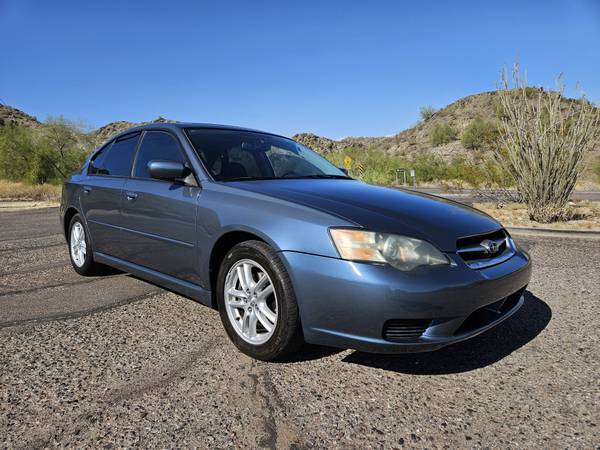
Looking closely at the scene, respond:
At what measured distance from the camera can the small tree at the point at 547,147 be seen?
8281 millimetres

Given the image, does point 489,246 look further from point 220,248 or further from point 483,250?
point 220,248

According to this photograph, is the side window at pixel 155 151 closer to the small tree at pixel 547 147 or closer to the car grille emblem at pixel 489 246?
the car grille emblem at pixel 489 246

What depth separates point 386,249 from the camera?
214cm

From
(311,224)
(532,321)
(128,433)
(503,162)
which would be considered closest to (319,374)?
(311,224)

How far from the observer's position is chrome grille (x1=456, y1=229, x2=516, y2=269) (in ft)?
7.67

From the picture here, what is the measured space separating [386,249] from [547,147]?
7.78 metres

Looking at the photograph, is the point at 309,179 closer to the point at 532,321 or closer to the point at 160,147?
the point at 160,147

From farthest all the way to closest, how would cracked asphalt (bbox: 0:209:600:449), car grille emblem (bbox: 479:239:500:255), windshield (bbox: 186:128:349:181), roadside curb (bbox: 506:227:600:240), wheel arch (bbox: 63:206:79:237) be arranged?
roadside curb (bbox: 506:227:600:240), wheel arch (bbox: 63:206:79:237), windshield (bbox: 186:128:349:181), car grille emblem (bbox: 479:239:500:255), cracked asphalt (bbox: 0:209:600:449)

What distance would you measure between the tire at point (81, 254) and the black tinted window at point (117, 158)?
0.62m

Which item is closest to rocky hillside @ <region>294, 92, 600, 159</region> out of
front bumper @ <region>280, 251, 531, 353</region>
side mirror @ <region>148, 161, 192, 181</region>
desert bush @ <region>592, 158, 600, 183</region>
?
desert bush @ <region>592, 158, 600, 183</region>

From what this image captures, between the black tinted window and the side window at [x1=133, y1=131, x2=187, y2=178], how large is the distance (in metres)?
0.18

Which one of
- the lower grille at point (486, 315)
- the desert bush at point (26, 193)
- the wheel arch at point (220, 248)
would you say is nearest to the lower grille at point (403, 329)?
the lower grille at point (486, 315)

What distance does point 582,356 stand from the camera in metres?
2.59

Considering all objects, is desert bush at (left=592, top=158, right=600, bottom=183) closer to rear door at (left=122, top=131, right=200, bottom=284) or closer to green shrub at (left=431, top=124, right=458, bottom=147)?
green shrub at (left=431, top=124, right=458, bottom=147)
